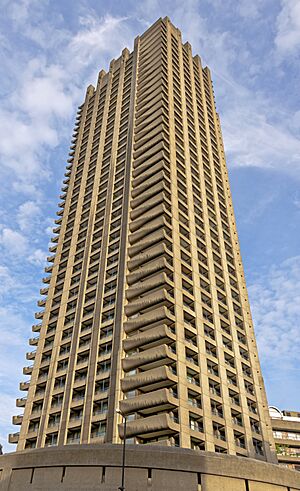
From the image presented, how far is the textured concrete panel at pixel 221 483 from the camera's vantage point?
3750 cm

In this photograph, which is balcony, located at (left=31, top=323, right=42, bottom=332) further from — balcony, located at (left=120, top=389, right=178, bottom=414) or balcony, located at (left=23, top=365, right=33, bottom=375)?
balcony, located at (left=120, top=389, right=178, bottom=414)

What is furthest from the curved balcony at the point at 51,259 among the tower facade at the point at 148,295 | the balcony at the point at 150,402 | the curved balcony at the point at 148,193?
the balcony at the point at 150,402

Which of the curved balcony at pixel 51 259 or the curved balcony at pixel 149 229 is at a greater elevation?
the curved balcony at pixel 51 259

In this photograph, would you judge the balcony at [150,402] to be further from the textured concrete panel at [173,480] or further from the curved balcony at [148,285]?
the curved balcony at [148,285]

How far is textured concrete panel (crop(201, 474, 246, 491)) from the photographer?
37.5m

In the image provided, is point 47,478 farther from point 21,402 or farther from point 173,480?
point 21,402

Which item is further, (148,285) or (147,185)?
(147,185)

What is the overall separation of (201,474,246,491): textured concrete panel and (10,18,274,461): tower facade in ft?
32.8

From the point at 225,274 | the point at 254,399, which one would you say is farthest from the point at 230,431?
the point at 225,274

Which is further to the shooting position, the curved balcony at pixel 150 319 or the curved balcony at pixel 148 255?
the curved balcony at pixel 148 255

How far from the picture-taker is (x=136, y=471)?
3738 cm

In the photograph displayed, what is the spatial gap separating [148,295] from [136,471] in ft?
80.0

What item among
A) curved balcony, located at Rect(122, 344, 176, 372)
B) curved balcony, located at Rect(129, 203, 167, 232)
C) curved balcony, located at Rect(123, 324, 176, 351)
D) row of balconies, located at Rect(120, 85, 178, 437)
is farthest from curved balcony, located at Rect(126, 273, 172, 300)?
curved balcony, located at Rect(129, 203, 167, 232)

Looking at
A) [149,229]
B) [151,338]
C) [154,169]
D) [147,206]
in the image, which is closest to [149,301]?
[151,338]
